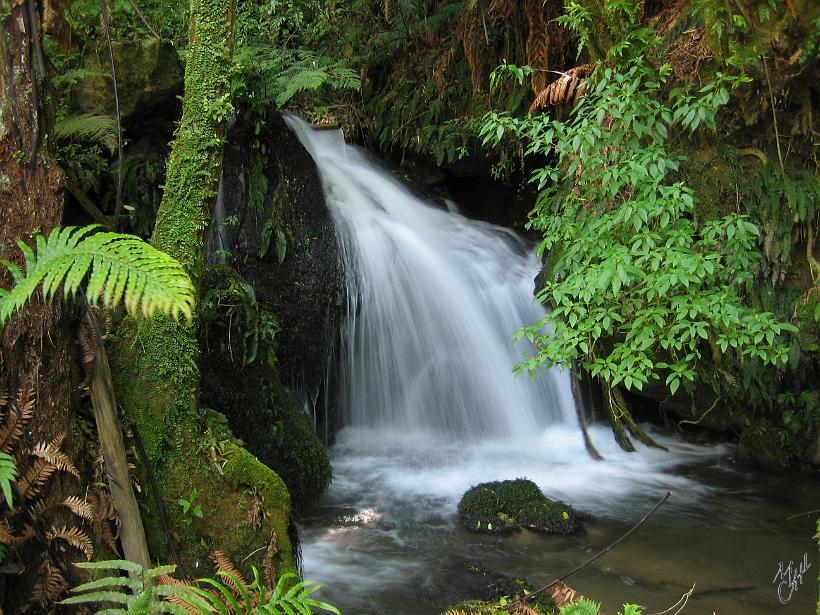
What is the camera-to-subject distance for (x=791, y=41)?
4715 mm

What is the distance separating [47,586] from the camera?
2590 millimetres

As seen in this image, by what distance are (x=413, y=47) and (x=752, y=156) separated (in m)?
5.11

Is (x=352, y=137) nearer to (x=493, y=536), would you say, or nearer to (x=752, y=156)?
(x=752, y=156)

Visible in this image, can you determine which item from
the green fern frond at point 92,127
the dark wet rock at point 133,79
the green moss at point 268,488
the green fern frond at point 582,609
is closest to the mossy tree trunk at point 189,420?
the green moss at point 268,488

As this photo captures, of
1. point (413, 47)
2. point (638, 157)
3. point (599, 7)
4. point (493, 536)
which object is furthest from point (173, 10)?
point (493, 536)

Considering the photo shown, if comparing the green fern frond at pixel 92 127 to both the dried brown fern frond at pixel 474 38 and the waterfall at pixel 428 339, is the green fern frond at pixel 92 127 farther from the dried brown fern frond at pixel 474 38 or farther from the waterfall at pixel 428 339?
the dried brown fern frond at pixel 474 38

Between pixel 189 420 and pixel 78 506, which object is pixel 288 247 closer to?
pixel 189 420

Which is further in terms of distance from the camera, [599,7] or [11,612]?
[599,7]

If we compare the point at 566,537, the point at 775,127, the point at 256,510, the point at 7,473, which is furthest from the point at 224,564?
the point at 775,127

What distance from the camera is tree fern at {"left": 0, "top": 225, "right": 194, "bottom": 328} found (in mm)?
2211

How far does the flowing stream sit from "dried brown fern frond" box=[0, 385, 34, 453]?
2359mm

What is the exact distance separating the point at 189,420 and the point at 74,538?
80 centimetres

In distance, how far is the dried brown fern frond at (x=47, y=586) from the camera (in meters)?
2.57

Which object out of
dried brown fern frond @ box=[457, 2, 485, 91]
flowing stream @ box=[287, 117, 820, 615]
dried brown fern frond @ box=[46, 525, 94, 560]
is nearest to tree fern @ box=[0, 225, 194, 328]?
dried brown fern frond @ box=[46, 525, 94, 560]
